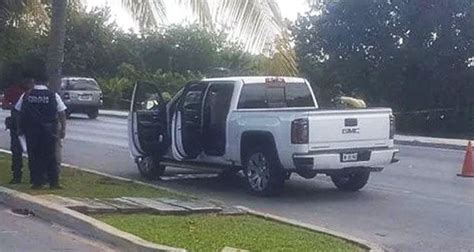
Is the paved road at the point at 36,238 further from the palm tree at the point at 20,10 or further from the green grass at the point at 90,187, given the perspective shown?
the palm tree at the point at 20,10

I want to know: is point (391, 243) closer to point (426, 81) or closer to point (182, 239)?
point (182, 239)

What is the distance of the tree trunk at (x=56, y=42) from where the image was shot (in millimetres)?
15820

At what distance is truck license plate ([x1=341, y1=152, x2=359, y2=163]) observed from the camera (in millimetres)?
15156

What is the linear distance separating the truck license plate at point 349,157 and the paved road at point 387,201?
0.61m

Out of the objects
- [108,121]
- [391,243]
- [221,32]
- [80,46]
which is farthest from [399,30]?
[391,243]

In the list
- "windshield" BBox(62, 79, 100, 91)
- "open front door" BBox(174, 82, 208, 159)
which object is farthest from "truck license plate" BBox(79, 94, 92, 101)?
"open front door" BBox(174, 82, 208, 159)

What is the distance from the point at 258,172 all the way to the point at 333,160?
125cm

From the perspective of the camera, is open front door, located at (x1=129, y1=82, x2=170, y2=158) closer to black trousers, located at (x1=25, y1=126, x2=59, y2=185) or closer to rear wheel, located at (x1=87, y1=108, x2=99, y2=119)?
black trousers, located at (x1=25, y1=126, x2=59, y2=185)

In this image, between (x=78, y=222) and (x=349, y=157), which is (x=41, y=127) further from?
(x=349, y=157)

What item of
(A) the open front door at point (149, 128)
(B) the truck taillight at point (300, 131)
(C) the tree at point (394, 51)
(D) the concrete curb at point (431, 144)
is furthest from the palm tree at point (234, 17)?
(C) the tree at point (394, 51)

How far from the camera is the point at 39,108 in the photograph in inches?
569

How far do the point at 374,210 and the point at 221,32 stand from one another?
3.25 m

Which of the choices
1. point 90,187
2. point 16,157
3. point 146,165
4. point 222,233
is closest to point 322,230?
point 222,233

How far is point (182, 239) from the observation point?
418 inches
